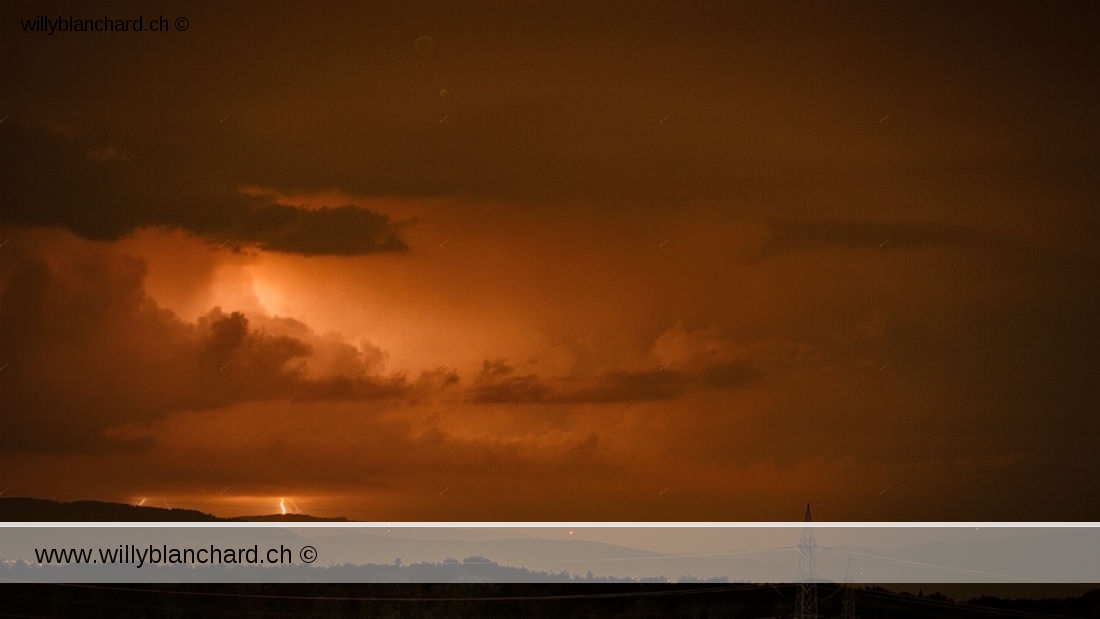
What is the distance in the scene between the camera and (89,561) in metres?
8.35

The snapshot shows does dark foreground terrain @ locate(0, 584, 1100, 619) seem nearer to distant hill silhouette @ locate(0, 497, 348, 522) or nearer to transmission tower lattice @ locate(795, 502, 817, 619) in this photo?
transmission tower lattice @ locate(795, 502, 817, 619)

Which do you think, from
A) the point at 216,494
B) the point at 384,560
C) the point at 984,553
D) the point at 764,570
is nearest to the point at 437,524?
the point at 764,570

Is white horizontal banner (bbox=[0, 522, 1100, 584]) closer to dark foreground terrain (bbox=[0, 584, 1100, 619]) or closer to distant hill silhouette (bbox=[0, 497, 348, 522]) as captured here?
dark foreground terrain (bbox=[0, 584, 1100, 619])

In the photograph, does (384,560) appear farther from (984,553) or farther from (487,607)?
(984,553)

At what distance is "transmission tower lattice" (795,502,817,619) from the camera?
8.02 m

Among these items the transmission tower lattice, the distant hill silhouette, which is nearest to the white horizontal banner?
the transmission tower lattice

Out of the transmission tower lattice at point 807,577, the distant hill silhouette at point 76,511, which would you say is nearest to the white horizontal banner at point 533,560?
the transmission tower lattice at point 807,577

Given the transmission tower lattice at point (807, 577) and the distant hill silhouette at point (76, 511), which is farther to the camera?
the distant hill silhouette at point (76, 511)

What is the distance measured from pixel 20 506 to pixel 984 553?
11.3 metres

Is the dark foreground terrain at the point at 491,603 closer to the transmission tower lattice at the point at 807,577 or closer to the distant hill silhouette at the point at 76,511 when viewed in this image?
the transmission tower lattice at the point at 807,577

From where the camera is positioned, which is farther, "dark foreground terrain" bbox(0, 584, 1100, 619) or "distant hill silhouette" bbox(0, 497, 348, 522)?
"distant hill silhouette" bbox(0, 497, 348, 522)

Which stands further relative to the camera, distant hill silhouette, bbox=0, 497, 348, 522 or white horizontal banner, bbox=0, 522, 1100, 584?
distant hill silhouette, bbox=0, 497, 348, 522

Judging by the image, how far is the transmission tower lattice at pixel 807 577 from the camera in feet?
26.3

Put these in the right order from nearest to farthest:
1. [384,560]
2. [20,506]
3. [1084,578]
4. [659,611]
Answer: [1084,578] < [659,611] < [384,560] < [20,506]
